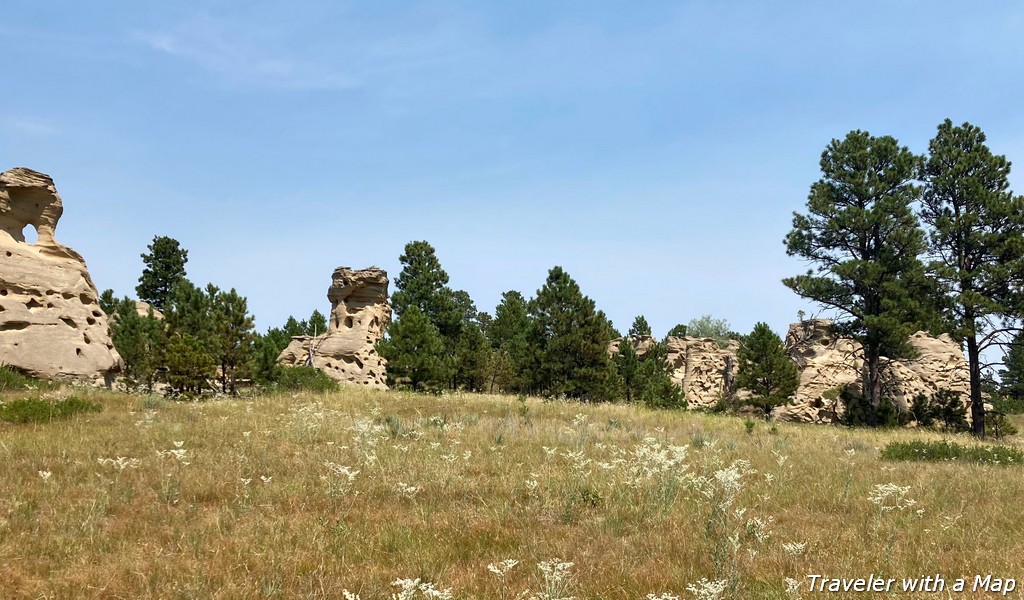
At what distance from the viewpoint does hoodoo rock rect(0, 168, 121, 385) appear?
17000 mm

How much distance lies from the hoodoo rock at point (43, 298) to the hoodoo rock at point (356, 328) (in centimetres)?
1080

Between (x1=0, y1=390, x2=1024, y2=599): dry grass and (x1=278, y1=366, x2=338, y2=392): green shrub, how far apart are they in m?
10.8

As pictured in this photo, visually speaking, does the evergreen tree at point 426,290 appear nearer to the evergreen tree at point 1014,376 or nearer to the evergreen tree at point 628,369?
the evergreen tree at point 628,369

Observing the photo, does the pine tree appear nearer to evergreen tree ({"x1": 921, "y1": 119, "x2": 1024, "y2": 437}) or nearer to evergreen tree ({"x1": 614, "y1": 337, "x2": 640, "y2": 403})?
evergreen tree ({"x1": 614, "y1": 337, "x2": 640, "y2": 403})

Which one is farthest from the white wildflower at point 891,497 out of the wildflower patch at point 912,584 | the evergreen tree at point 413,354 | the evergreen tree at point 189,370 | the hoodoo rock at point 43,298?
the evergreen tree at point 413,354

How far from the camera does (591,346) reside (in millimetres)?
31812

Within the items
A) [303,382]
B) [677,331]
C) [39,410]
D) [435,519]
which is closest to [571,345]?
[303,382]

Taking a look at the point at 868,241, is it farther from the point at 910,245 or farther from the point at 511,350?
the point at 511,350

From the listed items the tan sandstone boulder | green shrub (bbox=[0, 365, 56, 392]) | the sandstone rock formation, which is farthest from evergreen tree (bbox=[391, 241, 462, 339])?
green shrub (bbox=[0, 365, 56, 392])

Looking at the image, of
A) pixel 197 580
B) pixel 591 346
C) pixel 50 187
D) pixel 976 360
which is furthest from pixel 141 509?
pixel 976 360

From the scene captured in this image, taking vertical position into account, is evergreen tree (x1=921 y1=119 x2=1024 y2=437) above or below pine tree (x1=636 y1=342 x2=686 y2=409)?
above

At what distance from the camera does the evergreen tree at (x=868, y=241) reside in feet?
85.8

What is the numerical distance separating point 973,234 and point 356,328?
29398 millimetres

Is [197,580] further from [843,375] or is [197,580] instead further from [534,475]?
[843,375]
